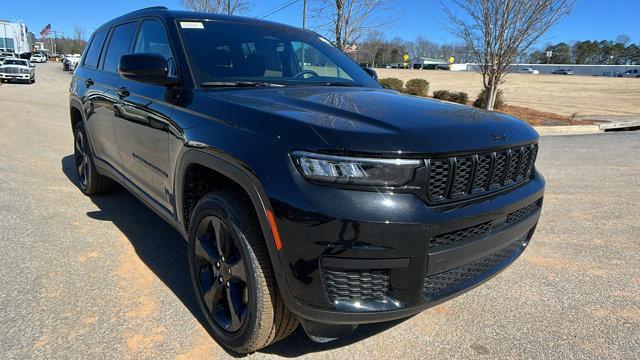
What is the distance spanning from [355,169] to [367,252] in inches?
13.5

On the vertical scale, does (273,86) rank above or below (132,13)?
below

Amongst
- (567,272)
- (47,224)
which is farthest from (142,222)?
(567,272)

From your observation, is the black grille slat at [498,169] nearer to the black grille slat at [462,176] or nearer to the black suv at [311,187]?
the black suv at [311,187]

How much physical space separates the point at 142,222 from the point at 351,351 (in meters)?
2.73

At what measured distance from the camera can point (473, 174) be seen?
6.84ft

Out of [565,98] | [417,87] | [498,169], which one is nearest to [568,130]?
[417,87]

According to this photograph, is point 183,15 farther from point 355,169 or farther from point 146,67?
point 355,169

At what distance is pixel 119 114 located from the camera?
3605 mm

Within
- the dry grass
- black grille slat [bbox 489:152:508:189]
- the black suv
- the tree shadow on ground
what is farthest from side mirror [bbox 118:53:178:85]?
the dry grass

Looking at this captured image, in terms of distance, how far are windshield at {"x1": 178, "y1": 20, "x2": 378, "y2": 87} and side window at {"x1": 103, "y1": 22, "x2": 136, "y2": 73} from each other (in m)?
1.00

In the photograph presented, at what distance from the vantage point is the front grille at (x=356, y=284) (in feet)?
6.21

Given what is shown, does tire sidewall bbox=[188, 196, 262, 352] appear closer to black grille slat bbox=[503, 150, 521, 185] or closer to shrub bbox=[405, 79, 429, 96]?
black grille slat bbox=[503, 150, 521, 185]

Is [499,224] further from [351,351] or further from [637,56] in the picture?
[637,56]

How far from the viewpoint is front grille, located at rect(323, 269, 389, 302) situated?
6.21 feet
